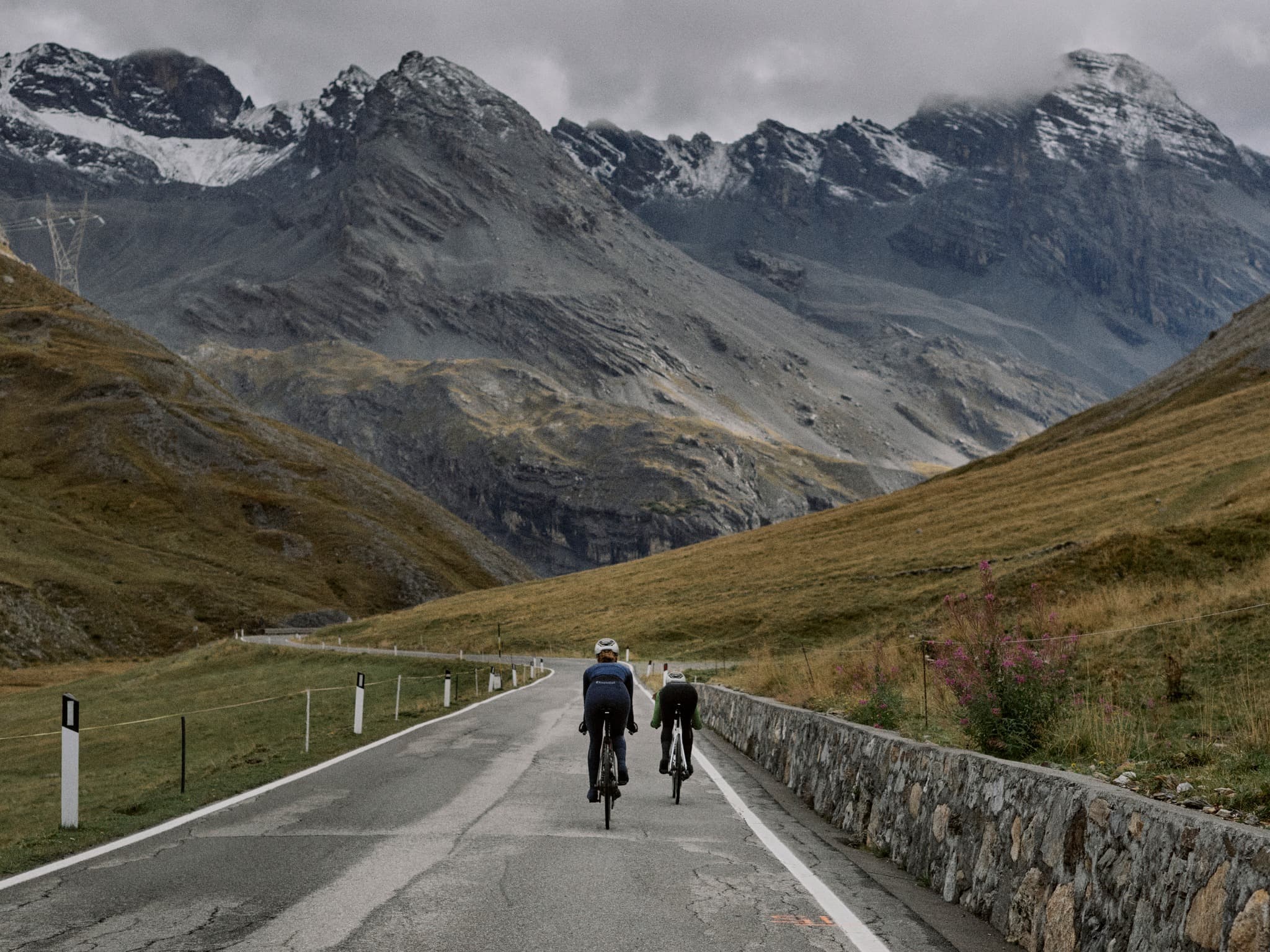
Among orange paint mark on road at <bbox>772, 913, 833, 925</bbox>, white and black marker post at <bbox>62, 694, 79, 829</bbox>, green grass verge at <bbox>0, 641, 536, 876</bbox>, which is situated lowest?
green grass verge at <bbox>0, 641, 536, 876</bbox>

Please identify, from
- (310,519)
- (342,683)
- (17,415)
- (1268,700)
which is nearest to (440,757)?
(1268,700)

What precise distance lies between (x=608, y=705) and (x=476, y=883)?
13.5 ft

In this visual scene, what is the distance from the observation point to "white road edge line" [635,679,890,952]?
690 cm

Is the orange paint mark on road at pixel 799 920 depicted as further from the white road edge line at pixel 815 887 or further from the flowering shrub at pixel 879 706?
the flowering shrub at pixel 879 706

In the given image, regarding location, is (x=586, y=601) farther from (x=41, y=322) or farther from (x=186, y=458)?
(x=41, y=322)

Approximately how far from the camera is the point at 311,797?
44.1ft

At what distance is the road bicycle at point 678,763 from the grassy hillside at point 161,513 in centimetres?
7224

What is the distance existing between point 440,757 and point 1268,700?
12.4 metres

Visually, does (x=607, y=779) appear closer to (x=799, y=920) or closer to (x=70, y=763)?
(x=799, y=920)

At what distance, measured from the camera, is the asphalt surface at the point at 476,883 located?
22.7 feet

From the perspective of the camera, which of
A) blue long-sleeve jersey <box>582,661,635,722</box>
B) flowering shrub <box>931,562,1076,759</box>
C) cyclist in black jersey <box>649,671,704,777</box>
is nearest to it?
flowering shrub <box>931,562,1076,759</box>

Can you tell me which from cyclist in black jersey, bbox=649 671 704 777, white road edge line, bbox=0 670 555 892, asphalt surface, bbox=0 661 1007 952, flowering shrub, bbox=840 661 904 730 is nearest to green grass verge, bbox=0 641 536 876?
white road edge line, bbox=0 670 555 892

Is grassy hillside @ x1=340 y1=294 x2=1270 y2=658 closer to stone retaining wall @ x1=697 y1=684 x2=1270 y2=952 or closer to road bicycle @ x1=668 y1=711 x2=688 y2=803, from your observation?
road bicycle @ x1=668 y1=711 x2=688 y2=803

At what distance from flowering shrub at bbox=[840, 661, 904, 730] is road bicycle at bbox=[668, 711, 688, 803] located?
7.08 ft
